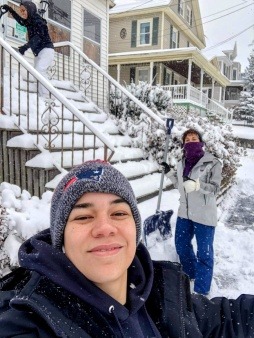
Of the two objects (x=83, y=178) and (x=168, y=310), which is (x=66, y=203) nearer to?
(x=83, y=178)

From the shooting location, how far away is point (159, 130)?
7.08 meters

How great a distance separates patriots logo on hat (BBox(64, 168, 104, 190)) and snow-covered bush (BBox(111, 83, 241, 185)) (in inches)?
222

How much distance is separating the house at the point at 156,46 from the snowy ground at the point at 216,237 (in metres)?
13.6

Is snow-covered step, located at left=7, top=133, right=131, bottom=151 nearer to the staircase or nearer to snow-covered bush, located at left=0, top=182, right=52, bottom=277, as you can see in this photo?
the staircase

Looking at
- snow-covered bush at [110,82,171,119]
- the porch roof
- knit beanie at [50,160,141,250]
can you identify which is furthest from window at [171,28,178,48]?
knit beanie at [50,160,141,250]

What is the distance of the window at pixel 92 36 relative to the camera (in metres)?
11.8

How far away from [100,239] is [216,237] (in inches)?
169

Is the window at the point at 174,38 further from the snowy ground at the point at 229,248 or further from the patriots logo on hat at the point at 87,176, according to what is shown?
the patriots logo on hat at the point at 87,176

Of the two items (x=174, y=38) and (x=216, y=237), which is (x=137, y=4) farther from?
(x=216, y=237)

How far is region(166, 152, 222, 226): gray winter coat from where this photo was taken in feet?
10.7

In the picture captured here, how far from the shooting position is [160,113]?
892 centimetres

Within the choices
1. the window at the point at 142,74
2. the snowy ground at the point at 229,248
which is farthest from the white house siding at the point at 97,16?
the window at the point at 142,74

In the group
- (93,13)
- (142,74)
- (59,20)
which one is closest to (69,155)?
(59,20)

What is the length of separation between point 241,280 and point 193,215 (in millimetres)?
1136
